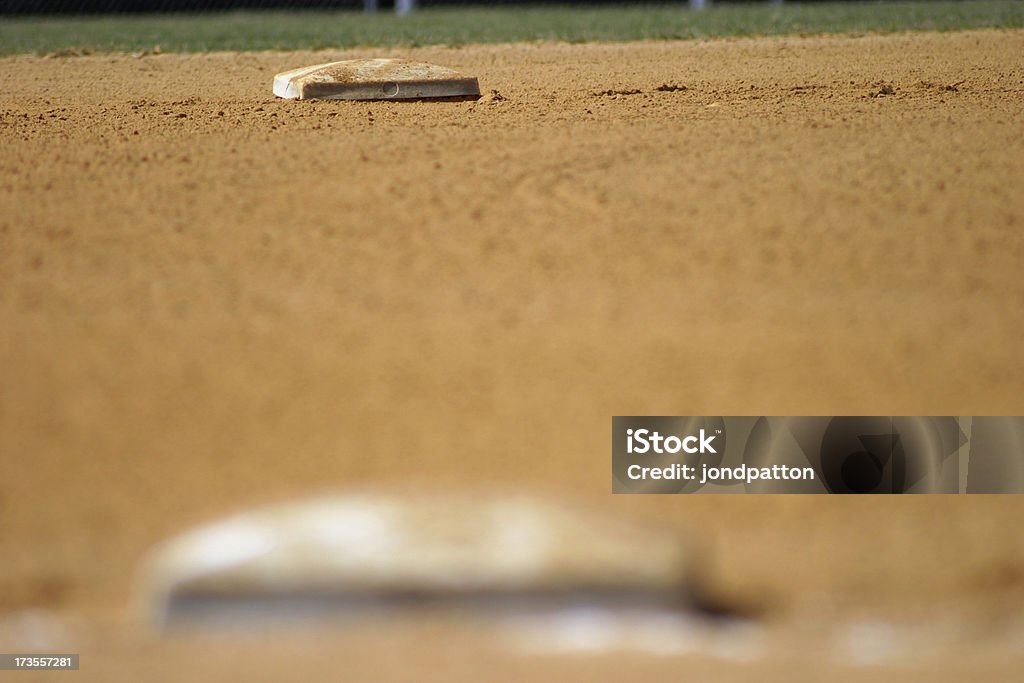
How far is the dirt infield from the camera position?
289 cm

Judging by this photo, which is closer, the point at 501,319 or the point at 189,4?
the point at 501,319

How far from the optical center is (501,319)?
3863 millimetres

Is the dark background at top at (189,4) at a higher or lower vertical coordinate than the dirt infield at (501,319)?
higher

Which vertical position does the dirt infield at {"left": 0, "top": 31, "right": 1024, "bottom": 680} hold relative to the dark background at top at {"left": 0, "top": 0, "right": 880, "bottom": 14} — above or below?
below

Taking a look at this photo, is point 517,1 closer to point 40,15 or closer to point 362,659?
point 40,15

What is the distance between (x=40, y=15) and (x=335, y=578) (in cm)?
1767

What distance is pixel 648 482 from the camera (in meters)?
3.16

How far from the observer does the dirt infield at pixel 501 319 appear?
2.89 metres

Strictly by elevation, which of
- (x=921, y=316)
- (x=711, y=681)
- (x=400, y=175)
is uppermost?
(x=400, y=175)

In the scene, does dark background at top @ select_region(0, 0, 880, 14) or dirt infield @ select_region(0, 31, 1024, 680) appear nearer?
dirt infield @ select_region(0, 31, 1024, 680)

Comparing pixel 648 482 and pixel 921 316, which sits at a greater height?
pixel 921 316

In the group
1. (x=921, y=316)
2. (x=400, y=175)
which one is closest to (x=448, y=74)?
(x=400, y=175)

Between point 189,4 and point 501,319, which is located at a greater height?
A: point 189,4

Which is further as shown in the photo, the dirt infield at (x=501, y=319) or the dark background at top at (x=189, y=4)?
the dark background at top at (x=189, y=4)
